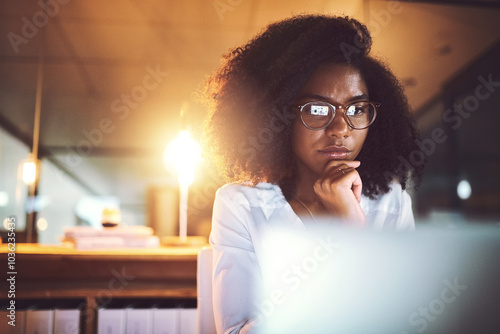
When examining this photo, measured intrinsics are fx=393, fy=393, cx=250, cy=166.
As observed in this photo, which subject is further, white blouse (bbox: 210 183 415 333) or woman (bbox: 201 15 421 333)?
woman (bbox: 201 15 421 333)

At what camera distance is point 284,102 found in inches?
48.3

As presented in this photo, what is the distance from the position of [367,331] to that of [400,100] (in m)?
1.14

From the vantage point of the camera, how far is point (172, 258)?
5.21 ft

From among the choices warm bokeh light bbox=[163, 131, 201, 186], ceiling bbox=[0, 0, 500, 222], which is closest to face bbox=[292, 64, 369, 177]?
Result: ceiling bbox=[0, 0, 500, 222]

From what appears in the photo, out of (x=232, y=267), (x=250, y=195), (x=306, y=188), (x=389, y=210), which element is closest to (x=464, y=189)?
(x=389, y=210)

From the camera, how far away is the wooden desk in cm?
154

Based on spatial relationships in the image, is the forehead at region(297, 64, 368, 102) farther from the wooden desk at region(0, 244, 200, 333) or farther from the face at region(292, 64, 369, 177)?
the wooden desk at region(0, 244, 200, 333)

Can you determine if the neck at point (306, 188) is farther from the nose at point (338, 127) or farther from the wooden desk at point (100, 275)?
the wooden desk at point (100, 275)

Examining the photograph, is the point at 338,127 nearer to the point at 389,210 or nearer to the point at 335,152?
the point at 335,152

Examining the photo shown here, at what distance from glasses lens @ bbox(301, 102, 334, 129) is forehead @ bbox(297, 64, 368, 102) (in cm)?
3

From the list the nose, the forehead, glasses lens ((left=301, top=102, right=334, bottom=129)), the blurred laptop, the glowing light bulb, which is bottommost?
the blurred laptop

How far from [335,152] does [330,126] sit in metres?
0.08

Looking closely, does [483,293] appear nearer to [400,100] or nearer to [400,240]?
[400,240]

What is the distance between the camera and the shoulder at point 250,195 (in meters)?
1.13
